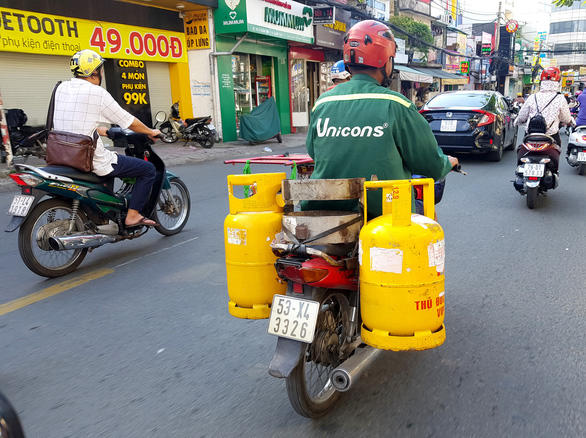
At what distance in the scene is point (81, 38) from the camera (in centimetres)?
1307

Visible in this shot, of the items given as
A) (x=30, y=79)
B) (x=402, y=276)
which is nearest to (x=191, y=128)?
(x=30, y=79)

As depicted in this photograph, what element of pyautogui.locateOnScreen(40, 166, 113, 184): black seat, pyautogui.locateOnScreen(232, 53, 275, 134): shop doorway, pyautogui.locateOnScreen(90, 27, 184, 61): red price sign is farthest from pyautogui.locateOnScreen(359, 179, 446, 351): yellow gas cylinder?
pyautogui.locateOnScreen(232, 53, 275, 134): shop doorway

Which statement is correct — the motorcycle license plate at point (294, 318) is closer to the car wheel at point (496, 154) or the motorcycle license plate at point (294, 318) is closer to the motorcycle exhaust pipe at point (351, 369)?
the motorcycle exhaust pipe at point (351, 369)

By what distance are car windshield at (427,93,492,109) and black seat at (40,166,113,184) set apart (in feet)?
25.9

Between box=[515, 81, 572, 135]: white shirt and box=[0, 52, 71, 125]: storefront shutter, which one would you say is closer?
box=[515, 81, 572, 135]: white shirt

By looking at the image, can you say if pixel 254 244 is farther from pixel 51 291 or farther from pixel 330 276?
pixel 51 291

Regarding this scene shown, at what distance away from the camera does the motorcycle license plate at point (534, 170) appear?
252 inches

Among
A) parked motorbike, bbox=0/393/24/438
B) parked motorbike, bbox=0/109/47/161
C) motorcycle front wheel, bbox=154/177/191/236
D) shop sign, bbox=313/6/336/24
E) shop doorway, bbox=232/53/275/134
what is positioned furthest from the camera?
shop sign, bbox=313/6/336/24

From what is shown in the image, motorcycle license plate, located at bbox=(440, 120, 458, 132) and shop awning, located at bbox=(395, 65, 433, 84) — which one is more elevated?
shop awning, located at bbox=(395, 65, 433, 84)

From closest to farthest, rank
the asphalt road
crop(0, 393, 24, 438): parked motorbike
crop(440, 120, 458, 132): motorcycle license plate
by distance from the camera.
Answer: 1. crop(0, 393, 24, 438): parked motorbike
2. the asphalt road
3. crop(440, 120, 458, 132): motorcycle license plate

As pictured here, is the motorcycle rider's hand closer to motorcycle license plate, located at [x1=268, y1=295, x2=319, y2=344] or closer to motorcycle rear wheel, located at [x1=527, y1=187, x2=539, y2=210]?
motorcycle license plate, located at [x1=268, y1=295, x2=319, y2=344]

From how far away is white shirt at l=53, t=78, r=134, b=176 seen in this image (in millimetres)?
4254

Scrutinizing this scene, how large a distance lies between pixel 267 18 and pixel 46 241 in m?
14.9

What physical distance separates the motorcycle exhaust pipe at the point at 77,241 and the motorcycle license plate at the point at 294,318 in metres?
2.67
